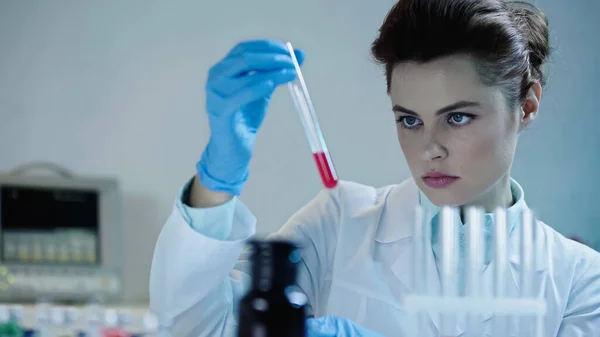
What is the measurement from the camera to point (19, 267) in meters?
2.61

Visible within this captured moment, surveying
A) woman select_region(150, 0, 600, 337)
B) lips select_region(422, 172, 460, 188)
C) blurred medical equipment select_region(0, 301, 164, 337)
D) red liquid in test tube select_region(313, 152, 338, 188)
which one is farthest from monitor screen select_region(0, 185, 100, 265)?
blurred medical equipment select_region(0, 301, 164, 337)

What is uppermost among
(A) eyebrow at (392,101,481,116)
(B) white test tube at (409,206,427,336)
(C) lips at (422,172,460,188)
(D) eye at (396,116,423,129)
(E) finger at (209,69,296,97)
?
(E) finger at (209,69,296,97)

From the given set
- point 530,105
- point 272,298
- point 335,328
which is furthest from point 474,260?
point 530,105

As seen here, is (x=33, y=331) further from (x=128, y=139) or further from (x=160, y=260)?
(x=128, y=139)

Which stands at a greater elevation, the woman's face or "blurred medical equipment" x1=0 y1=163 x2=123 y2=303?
the woman's face

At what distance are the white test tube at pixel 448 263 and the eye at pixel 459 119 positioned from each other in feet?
1.59

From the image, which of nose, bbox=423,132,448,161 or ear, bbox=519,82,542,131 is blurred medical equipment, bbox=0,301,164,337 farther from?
ear, bbox=519,82,542,131

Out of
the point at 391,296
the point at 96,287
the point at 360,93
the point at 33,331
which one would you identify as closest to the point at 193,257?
the point at 33,331

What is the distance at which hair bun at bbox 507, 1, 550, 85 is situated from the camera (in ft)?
5.24

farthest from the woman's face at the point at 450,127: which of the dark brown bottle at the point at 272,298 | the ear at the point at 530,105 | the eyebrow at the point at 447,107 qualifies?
the dark brown bottle at the point at 272,298

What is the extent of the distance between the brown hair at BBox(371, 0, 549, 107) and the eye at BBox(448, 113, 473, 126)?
9cm

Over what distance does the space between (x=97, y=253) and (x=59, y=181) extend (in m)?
0.30

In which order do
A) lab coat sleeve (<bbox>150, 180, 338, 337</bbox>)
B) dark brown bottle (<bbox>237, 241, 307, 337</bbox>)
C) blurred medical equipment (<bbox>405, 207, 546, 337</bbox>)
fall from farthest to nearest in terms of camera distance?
lab coat sleeve (<bbox>150, 180, 338, 337</bbox>)
blurred medical equipment (<bbox>405, 207, 546, 337</bbox>)
dark brown bottle (<bbox>237, 241, 307, 337</bbox>)

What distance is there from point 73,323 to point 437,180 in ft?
2.59
